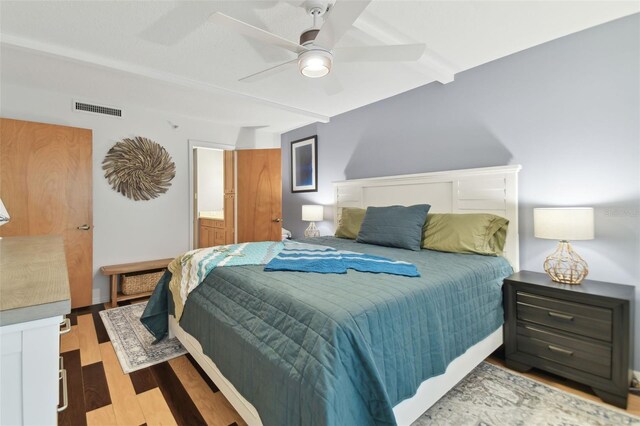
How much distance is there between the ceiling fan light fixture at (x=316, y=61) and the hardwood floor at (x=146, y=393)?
2096 mm

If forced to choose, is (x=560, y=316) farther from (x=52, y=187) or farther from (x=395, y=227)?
(x=52, y=187)

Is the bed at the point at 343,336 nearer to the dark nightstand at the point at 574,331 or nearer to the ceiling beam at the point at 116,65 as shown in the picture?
the dark nightstand at the point at 574,331

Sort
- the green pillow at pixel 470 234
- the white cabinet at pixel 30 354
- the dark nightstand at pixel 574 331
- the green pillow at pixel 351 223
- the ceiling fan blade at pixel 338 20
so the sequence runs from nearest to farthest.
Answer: the white cabinet at pixel 30 354 → the ceiling fan blade at pixel 338 20 → the dark nightstand at pixel 574 331 → the green pillow at pixel 470 234 → the green pillow at pixel 351 223

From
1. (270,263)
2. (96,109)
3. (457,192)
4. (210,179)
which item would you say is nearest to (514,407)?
(270,263)

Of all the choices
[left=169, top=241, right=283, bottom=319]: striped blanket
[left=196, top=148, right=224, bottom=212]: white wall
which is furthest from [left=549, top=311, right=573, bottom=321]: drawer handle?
[left=196, top=148, right=224, bottom=212]: white wall

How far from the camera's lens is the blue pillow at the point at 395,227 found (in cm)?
267

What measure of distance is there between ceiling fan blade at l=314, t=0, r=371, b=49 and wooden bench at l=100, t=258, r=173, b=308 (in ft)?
10.7

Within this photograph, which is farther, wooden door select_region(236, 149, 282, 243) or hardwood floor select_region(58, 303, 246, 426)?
wooden door select_region(236, 149, 282, 243)

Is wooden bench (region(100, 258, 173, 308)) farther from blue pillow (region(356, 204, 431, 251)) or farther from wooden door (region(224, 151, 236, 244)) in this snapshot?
blue pillow (region(356, 204, 431, 251))

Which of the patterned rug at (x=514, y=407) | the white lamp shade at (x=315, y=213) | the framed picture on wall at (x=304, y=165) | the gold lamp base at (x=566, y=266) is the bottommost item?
the patterned rug at (x=514, y=407)

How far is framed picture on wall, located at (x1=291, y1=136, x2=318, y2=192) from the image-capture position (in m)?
4.69

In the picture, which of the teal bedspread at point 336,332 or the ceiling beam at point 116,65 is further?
the ceiling beam at point 116,65

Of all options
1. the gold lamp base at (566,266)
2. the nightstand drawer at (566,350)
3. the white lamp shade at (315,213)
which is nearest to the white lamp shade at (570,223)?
the gold lamp base at (566,266)

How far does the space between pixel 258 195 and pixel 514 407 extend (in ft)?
12.8
